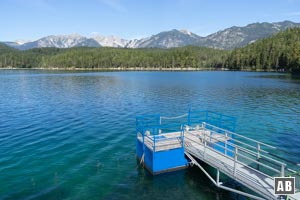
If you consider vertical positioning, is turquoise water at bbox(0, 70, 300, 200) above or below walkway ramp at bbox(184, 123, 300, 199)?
below

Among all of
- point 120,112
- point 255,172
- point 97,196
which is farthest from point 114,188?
point 120,112

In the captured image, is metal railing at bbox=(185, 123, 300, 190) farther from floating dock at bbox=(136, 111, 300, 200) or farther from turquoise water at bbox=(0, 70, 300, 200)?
turquoise water at bbox=(0, 70, 300, 200)

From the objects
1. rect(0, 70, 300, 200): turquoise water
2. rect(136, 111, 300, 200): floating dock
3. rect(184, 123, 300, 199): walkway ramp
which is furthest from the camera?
rect(0, 70, 300, 200): turquoise water

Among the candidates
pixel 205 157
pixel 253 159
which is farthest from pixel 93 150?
pixel 253 159

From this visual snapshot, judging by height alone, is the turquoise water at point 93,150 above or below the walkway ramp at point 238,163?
below

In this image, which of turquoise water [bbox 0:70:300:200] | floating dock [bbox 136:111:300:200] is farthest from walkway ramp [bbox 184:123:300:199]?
turquoise water [bbox 0:70:300:200]

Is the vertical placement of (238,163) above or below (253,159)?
above

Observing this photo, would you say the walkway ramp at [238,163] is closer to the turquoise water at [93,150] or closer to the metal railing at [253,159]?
the metal railing at [253,159]

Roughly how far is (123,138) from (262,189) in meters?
15.1

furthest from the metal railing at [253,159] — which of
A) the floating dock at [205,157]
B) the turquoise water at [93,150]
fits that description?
the turquoise water at [93,150]

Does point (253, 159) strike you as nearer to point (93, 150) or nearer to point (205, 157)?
point (205, 157)

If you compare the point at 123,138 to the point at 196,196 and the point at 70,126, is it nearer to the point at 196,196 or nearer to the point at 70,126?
the point at 70,126

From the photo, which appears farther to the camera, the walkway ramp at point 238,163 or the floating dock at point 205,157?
the floating dock at point 205,157

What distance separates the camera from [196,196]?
14273 millimetres
